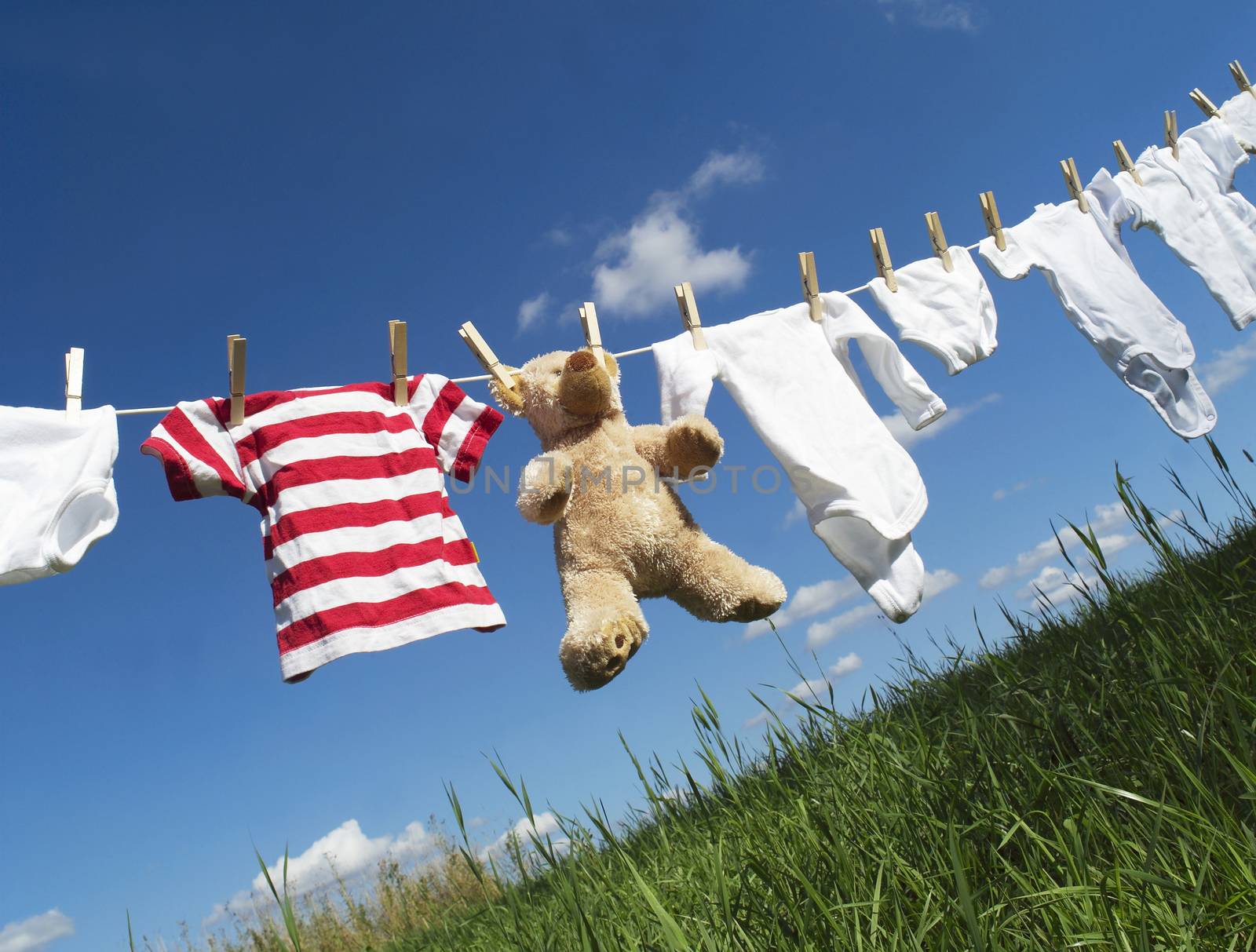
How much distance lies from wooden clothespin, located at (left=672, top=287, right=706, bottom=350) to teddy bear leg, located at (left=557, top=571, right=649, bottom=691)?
0.87 meters

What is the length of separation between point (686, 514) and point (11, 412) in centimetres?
158

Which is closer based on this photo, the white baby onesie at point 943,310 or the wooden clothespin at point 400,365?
the wooden clothespin at point 400,365

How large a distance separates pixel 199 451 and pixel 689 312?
142 centimetres

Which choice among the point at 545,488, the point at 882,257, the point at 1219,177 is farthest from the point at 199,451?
the point at 1219,177

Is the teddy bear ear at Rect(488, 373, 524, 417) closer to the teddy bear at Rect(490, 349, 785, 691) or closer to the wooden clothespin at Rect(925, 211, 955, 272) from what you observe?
the teddy bear at Rect(490, 349, 785, 691)

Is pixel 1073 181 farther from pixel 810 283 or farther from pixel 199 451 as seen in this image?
pixel 199 451

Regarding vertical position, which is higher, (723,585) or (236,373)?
(236,373)

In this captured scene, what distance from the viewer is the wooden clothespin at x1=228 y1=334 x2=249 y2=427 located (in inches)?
84.6

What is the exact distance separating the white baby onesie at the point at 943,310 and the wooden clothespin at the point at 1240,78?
2.55 m

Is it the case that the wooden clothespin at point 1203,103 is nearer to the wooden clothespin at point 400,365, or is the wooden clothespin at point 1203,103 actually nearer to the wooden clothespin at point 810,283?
the wooden clothespin at point 810,283

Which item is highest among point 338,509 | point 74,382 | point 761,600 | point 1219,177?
point 74,382

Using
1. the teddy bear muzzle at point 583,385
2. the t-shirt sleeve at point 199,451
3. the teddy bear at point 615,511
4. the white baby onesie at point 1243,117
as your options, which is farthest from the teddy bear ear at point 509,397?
the white baby onesie at point 1243,117

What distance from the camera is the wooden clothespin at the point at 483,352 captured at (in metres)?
2.41

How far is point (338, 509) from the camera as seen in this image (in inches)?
82.6
